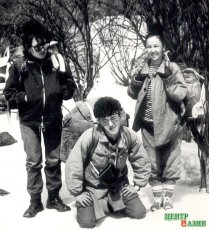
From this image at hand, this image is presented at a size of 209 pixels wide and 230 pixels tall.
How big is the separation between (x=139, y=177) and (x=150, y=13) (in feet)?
5.00

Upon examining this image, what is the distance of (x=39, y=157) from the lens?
3990 millimetres

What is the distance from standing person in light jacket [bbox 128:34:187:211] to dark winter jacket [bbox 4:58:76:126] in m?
0.62

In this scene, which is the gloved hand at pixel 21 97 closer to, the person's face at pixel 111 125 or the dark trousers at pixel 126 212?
the person's face at pixel 111 125

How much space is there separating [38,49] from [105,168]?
1.04 m

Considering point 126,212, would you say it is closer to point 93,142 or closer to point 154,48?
point 93,142

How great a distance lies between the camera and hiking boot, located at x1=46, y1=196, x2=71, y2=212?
4.05 m

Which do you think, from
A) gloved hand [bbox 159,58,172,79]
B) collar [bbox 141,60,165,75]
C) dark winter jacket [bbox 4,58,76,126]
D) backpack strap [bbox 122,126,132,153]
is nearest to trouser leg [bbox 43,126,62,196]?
dark winter jacket [bbox 4,58,76,126]

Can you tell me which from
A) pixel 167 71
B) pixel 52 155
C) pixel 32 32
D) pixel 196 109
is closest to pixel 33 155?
pixel 52 155

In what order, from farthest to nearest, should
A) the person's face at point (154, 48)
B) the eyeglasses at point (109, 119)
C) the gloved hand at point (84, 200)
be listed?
the person's face at point (154, 48) → the gloved hand at point (84, 200) → the eyeglasses at point (109, 119)

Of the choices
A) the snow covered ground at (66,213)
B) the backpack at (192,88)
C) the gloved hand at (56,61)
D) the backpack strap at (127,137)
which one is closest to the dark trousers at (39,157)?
the snow covered ground at (66,213)

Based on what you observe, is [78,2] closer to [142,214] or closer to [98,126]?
[98,126]

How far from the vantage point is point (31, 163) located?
3965 mm

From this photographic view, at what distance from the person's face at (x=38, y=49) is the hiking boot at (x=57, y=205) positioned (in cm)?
117

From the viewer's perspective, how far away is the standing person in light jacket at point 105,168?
12.2ft
